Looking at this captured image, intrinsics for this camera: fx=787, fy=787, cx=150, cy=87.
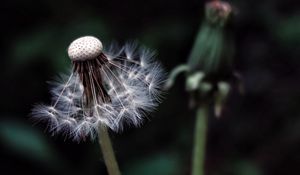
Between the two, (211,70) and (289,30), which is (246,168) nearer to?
(289,30)

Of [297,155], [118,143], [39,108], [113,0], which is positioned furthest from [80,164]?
[39,108]

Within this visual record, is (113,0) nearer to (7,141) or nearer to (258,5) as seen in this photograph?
(258,5)

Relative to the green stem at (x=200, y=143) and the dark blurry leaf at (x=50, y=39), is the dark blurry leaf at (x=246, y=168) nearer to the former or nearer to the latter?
the dark blurry leaf at (x=50, y=39)

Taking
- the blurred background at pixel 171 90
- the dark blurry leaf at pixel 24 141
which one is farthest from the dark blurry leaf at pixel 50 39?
the dark blurry leaf at pixel 24 141

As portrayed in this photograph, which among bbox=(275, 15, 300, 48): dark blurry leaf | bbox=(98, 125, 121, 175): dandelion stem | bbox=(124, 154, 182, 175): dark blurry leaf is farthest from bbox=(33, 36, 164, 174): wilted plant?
bbox=(275, 15, 300, 48): dark blurry leaf

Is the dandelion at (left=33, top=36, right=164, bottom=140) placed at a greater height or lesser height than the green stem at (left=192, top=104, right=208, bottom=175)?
greater

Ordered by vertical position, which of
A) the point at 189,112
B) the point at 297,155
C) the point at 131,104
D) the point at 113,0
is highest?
the point at 113,0

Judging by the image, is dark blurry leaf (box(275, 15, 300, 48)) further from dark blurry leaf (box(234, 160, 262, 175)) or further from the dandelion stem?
the dandelion stem
